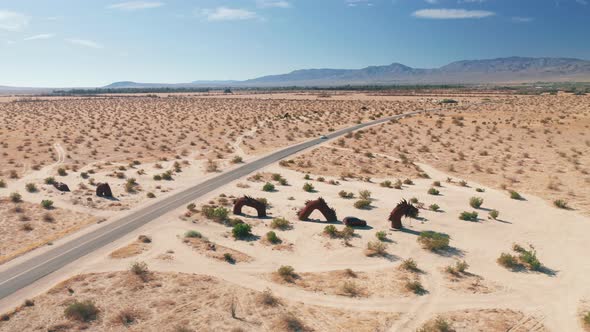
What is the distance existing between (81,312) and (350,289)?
10.2 metres

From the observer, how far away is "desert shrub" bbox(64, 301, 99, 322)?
1470 cm

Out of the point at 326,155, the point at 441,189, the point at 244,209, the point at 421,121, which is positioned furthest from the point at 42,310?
the point at 421,121

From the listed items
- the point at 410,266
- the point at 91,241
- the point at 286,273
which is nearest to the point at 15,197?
the point at 91,241

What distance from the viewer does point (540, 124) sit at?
219 ft

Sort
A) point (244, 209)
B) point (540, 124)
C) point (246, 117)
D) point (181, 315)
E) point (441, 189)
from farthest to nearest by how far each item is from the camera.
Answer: point (246, 117) < point (540, 124) < point (441, 189) < point (244, 209) < point (181, 315)

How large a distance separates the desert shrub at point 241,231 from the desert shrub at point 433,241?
949 cm

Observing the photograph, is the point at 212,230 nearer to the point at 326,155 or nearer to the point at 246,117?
the point at 326,155

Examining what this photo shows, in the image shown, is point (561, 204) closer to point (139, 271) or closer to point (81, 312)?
point (139, 271)

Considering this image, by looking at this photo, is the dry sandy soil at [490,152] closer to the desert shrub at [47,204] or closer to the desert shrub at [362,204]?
the desert shrub at [362,204]

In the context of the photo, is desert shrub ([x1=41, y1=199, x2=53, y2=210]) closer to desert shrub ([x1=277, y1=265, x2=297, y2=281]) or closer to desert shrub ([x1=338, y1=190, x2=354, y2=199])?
desert shrub ([x1=277, y1=265, x2=297, y2=281])

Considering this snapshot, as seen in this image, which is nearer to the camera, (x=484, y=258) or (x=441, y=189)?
(x=484, y=258)

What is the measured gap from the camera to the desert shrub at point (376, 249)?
20641mm

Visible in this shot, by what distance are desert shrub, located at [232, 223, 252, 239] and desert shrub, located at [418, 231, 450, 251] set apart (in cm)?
949

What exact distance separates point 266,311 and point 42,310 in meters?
8.36
